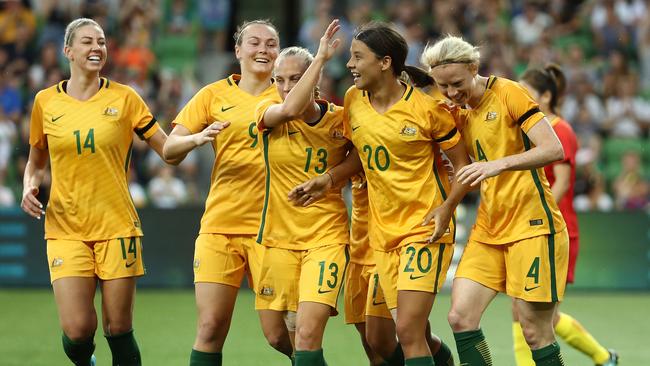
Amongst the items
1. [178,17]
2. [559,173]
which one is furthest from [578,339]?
[178,17]

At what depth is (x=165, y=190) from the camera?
13781 mm

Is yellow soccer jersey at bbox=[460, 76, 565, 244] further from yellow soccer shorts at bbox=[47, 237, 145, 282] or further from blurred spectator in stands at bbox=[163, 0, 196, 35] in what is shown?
blurred spectator in stands at bbox=[163, 0, 196, 35]

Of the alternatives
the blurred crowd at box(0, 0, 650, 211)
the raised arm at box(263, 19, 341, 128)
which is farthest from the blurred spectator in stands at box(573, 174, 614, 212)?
the raised arm at box(263, 19, 341, 128)

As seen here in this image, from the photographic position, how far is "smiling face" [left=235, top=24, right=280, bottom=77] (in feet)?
22.1

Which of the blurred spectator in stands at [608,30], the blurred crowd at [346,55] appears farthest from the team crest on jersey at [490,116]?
the blurred spectator in stands at [608,30]

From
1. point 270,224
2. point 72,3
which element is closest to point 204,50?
point 72,3

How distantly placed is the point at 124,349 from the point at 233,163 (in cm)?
131

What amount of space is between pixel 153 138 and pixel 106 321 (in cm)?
114

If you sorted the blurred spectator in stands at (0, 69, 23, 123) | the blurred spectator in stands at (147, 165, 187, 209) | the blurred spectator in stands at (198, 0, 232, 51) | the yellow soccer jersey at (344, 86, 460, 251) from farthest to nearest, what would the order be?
the blurred spectator in stands at (198, 0, 232, 51), the blurred spectator in stands at (0, 69, 23, 123), the blurred spectator in stands at (147, 165, 187, 209), the yellow soccer jersey at (344, 86, 460, 251)

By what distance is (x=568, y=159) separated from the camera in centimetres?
778

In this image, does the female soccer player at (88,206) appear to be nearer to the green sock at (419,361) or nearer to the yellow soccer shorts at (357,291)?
the yellow soccer shorts at (357,291)

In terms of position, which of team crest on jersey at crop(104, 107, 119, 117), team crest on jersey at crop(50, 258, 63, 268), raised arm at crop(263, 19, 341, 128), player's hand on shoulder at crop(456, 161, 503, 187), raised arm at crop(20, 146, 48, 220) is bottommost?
team crest on jersey at crop(50, 258, 63, 268)

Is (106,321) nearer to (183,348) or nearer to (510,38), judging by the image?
(183,348)

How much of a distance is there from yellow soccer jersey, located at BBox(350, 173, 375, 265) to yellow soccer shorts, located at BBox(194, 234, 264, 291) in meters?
0.60
